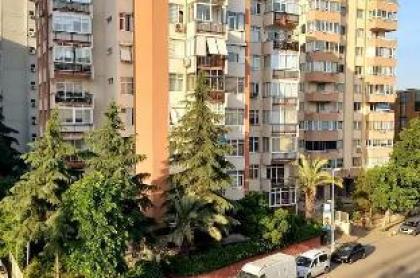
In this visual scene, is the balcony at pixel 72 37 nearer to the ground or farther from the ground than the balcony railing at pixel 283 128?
farther from the ground

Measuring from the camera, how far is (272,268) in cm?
3681

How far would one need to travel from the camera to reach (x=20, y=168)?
51844mm

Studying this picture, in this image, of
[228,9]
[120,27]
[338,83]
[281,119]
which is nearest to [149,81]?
[120,27]

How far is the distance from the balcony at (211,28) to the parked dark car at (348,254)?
2084cm

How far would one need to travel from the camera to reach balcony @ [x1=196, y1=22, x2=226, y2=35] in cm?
4500

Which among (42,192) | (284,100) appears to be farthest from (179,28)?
(42,192)

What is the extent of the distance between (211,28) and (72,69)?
13857 millimetres

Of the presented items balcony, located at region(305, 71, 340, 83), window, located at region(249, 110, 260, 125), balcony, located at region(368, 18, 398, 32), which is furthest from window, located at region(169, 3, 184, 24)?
balcony, located at region(368, 18, 398, 32)

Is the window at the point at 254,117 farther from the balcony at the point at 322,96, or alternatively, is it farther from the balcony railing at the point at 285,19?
the balcony at the point at 322,96

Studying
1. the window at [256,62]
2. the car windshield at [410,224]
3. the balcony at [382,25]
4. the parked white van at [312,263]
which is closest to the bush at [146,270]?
the parked white van at [312,263]

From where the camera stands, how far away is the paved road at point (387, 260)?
42.0 meters

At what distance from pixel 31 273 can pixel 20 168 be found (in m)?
17.9

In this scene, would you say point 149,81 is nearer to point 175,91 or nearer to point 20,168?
point 175,91

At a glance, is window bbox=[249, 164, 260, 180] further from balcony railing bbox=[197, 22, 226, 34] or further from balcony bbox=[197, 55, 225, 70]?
balcony railing bbox=[197, 22, 226, 34]
